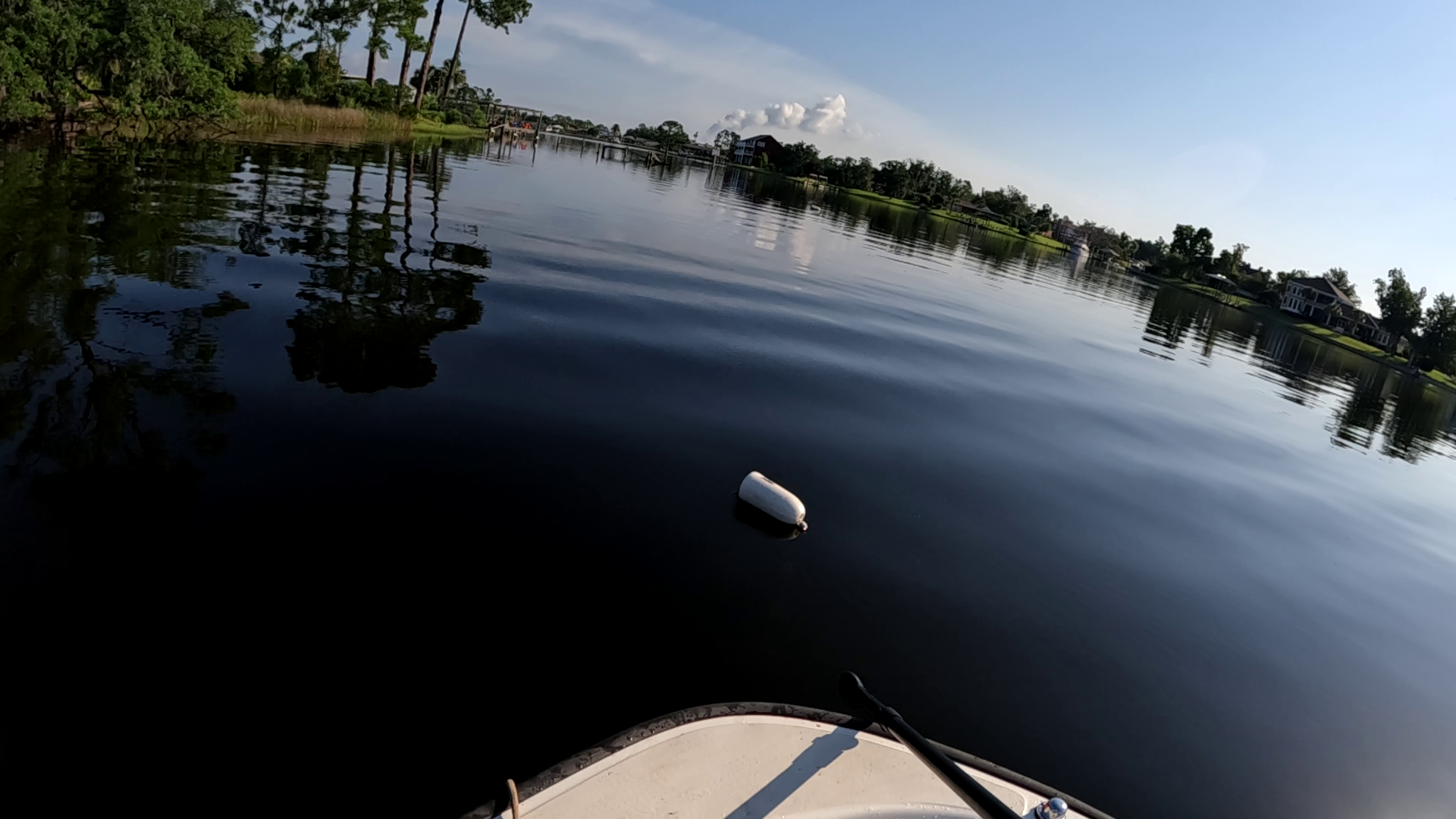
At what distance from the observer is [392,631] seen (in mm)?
5090

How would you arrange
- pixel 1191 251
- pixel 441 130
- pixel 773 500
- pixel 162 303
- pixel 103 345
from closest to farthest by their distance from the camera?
pixel 773 500 → pixel 103 345 → pixel 162 303 → pixel 441 130 → pixel 1191 251

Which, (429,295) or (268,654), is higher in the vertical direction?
(429,295)

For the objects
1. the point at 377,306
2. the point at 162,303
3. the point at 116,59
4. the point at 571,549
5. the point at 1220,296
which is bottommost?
the point at 571,549

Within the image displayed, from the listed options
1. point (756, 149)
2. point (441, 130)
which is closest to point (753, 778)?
point (441, 130)

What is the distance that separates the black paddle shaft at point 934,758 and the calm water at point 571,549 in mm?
1025

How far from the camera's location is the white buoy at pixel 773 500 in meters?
7.47

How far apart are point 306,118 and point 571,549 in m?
41.2

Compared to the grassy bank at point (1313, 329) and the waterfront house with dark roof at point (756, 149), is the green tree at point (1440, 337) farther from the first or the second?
the waterfront house with dark roof at point (756, 149)

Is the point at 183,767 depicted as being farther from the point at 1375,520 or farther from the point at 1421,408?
the point at 1421,408

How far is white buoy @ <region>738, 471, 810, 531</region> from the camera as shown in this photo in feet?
24.5

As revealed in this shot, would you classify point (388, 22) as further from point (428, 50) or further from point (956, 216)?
point (956, 216)

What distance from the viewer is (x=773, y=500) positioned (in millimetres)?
7480

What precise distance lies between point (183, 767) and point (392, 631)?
135cm

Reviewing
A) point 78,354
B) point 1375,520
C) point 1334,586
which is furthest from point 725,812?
point 1375,520
